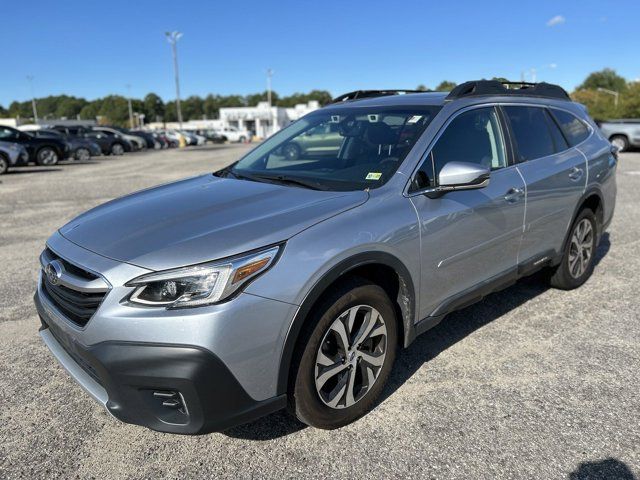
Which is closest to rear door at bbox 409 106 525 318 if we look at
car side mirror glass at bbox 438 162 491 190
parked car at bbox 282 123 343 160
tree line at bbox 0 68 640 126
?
car side mirror glass at bbox 438 162 491 190

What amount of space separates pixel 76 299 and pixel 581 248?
170 inches

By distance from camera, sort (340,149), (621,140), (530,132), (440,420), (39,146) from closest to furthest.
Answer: (440,420) → (340,149) → (530,132) → (39,146) → (621,140)

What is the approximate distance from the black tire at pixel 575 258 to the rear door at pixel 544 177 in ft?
0.75

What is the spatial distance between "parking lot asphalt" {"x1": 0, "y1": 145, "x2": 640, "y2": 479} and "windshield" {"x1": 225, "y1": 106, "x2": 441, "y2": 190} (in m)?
1.33

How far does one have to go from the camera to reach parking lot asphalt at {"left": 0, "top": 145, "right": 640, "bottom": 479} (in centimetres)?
252

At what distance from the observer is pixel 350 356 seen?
2732 millimetres

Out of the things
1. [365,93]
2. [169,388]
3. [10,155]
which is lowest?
[10,155]

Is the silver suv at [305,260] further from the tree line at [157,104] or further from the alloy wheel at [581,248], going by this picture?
the tree line at [157,104]

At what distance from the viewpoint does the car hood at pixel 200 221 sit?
232 centimetres

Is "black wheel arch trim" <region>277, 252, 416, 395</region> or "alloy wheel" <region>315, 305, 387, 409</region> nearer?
"black wheel arch trim" <region>277, 252, 416, 395</region>

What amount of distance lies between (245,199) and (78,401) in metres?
1.56

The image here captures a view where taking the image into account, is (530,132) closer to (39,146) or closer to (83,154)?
(39,146)

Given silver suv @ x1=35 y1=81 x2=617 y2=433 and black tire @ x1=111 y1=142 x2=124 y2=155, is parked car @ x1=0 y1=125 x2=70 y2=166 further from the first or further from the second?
silver suv @ x1=35 y1=81 x2=617 y2=433

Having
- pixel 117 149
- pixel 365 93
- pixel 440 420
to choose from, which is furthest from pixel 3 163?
pixel 440 420
